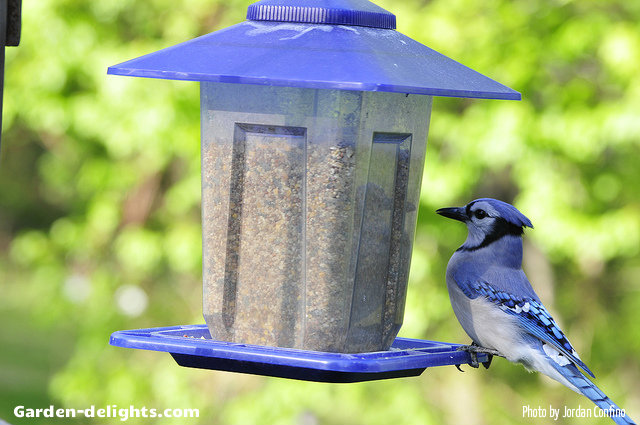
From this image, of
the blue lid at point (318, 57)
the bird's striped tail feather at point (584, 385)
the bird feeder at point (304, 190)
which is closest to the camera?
the blue lid at point (318, 57)

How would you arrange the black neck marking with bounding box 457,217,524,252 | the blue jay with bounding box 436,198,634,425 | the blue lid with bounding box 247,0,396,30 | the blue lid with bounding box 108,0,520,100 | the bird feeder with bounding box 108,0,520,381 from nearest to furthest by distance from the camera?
1. the blue lid with bounding box 108,0,520,100
2. the bird feeder with bounding box 108,0,520,381
3. the blue lid with bounding box 247,0,396,30
4. the blue jay with bounding box 436,198,634,425
5. the black neck marking with bounding box 457,217,524,252

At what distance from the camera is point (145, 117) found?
7488 millimetres

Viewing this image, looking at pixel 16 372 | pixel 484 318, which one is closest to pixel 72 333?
pixel 16 372

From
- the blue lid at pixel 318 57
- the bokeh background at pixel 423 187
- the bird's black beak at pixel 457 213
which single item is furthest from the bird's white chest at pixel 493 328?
the bokeh background at pixel 423 187

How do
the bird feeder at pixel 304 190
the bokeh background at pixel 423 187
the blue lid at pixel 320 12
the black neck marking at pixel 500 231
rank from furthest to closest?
the bokeh background at pixel 423 187
the black neck marking at pixel 500 231
the blue lid at pixel 320 12
the bird feeder at pixel 304 190

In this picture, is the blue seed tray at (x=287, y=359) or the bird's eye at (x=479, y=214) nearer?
the blue seed tray at (x=287, y=359)

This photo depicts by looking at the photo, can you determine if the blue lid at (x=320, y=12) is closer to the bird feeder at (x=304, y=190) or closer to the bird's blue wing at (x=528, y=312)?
the bird feeder at (x=304, y=190)

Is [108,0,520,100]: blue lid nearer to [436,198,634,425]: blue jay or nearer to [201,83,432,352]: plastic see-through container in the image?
[201,83,432,352]: plastic see-through container

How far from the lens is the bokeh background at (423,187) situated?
23.5 feet

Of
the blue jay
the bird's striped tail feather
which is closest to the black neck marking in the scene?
the blue jay

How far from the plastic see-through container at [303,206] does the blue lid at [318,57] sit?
6.7 inches

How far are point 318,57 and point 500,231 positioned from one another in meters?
1.39

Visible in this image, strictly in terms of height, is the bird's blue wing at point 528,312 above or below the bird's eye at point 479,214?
below

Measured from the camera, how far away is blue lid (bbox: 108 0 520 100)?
251 centimetres
